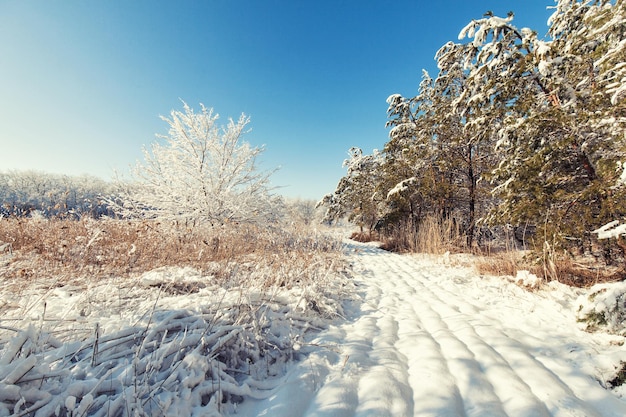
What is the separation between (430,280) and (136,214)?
8.55 meters

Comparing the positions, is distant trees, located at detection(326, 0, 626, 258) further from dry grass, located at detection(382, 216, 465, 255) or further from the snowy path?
dry grass, located at detection(382, 216, 465, 255)

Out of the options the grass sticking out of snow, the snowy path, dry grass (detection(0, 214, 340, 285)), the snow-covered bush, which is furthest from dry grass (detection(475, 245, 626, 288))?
dry grass (detection(0, 214, 340, 285))

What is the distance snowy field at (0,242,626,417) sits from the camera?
1093 mm

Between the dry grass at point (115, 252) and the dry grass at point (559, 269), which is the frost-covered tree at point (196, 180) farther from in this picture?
the dry grass at point (559, 269)

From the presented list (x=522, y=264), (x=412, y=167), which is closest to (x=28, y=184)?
(x=412, y=167)

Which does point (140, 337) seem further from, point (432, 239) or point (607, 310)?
point (432, 239)

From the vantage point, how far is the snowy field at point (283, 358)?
109cm

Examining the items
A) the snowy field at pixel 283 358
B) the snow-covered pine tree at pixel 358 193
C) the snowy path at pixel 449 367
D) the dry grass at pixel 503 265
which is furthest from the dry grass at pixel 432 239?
the snowy field at pixel 283 358

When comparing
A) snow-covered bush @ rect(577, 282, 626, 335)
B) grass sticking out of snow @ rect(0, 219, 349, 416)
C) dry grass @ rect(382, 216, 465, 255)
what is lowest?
grass sticking out of snow @ rect(0, 219, 349, 416)

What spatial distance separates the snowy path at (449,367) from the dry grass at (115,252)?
57.7 inches

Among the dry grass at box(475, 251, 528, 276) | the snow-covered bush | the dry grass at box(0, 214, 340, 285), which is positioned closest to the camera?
the snow-covered bush

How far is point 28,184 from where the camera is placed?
44.2m

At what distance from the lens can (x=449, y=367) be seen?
1.62m

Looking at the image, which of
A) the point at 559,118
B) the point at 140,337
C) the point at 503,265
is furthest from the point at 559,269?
the point at 140,337
